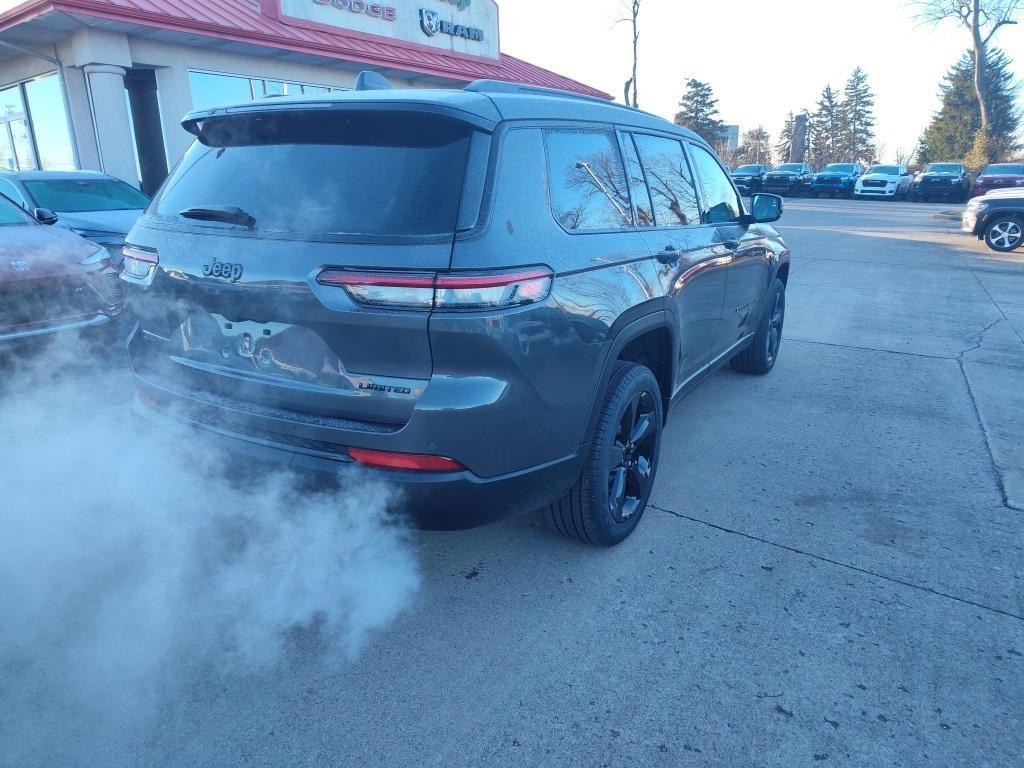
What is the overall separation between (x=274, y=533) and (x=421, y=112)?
1838 millimetres

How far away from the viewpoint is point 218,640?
2.46 metres

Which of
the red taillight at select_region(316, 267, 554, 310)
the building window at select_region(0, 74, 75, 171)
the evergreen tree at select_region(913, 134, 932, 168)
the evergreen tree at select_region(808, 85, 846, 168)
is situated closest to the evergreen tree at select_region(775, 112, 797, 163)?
the evergreen tree at select_region(808, 85, 846, 168)

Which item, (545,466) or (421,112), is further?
(545,466)

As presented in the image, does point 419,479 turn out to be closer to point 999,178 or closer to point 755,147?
point 999,178

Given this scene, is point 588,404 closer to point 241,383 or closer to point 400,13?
point 241,383

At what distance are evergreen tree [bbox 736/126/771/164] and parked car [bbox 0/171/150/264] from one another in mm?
58955

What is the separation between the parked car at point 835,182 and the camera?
32500 millimetres

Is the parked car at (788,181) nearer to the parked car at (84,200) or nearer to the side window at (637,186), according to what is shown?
the parked car at (84,200)

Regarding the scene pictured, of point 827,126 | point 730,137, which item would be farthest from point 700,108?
point 827,126

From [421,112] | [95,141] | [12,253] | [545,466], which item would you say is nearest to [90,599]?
[545,466]

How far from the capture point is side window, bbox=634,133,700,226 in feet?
11.1

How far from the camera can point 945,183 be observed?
29719 millimetres

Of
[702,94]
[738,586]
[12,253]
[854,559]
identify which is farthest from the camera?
[702,94]

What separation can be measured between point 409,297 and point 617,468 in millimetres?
1373
